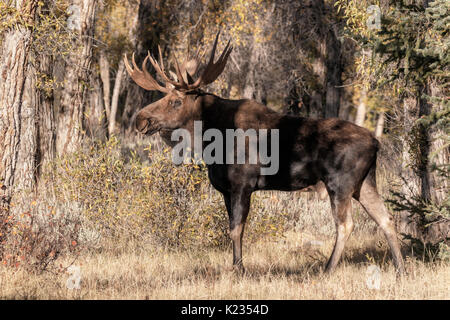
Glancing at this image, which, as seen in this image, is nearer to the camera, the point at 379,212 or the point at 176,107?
the point at 379,212

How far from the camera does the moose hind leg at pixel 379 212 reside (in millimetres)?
7523

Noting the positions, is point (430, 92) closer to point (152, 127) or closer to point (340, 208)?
point (340, 208)

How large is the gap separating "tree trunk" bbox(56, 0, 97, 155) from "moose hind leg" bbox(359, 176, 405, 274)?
6226 millimetres

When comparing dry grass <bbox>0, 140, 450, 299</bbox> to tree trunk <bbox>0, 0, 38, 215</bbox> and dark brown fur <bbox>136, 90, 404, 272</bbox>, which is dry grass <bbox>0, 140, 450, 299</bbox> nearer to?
dark brown fur <bbox>136, 90, 404, 272</bbox>

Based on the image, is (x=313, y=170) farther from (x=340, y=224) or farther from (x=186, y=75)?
(x=186, y=75)

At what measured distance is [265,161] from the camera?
7.57 meters

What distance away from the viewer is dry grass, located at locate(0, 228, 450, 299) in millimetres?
6234

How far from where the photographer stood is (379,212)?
25.0 ft

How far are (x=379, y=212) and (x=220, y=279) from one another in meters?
2.12

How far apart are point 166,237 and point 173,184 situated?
2.53 ft

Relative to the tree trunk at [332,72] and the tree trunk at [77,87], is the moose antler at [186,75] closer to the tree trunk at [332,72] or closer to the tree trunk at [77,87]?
the tree trunk at [77,87]

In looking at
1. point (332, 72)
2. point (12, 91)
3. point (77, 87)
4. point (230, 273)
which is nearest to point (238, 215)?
point (230, 273)

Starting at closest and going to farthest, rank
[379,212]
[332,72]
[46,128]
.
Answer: [379,212]
[46,128]
[332,72]
